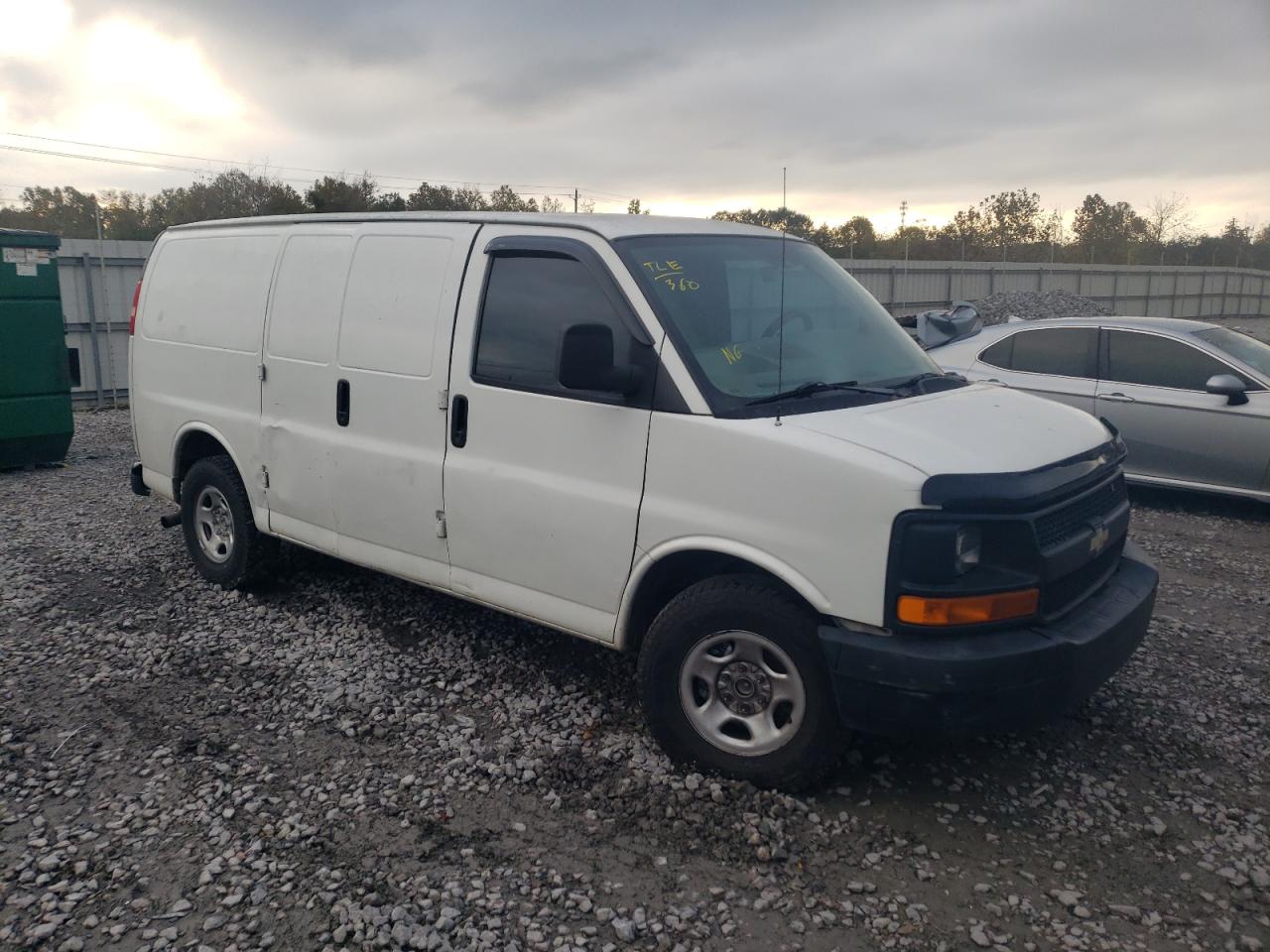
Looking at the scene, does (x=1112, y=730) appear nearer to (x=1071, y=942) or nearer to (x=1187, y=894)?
(x=1187, y=894)

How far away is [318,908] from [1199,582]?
5651 mm

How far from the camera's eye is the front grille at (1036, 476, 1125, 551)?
11.3 feet

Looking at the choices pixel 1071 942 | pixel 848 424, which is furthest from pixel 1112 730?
pixel 848 424

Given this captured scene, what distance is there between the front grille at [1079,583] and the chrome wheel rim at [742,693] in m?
0.90

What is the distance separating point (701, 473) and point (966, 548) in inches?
38.2

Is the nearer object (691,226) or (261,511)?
(691,226)

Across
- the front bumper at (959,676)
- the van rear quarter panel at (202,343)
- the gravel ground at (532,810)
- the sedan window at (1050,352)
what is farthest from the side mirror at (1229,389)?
the van rear quarter panel at (202,343)

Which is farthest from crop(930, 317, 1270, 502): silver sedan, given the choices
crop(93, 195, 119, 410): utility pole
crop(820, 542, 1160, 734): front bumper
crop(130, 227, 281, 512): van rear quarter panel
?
crop(93, 195, 119, 410): utility pole

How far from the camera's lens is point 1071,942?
9.71 feet

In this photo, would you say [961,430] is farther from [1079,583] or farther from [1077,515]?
[1079,583]

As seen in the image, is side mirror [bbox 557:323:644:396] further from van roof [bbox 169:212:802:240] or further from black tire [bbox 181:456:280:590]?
black tire [bbox 181:456:280:590]

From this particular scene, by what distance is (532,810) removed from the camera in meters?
3.70

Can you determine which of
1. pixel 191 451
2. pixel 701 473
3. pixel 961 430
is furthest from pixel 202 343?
pixel 961 430

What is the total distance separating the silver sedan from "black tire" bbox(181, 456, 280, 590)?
638cm
